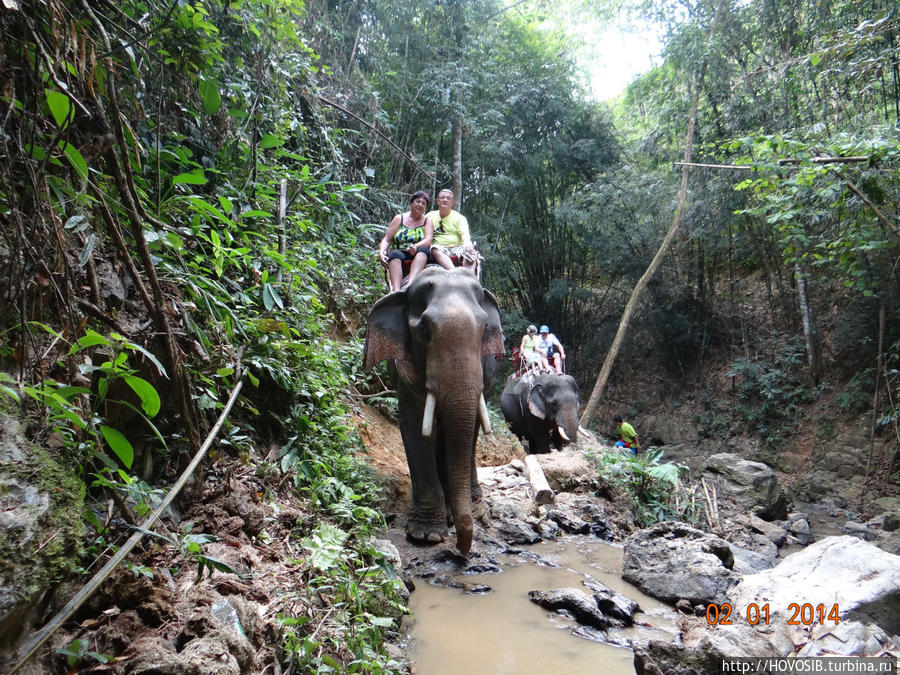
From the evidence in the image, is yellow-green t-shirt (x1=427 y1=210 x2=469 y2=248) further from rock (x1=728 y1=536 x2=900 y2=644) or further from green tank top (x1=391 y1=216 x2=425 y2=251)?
rock (x1=728 y1=536 x2=900 y2=644)

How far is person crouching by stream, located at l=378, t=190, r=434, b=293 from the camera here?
5355mm

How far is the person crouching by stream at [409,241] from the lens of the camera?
536cm

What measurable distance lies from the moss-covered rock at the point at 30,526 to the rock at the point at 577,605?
270 cm

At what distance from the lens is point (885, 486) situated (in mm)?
10336

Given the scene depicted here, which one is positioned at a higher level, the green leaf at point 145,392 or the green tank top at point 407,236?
the green tank top at point 407,236

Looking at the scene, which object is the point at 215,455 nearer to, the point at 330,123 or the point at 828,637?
the point at 828,637

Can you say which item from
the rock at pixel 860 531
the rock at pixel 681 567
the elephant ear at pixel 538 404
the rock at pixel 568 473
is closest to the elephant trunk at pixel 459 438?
the rock at pixel 681 567

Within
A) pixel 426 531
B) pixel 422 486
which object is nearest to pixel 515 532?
pixel 426 531

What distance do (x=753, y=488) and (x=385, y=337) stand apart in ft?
23.3

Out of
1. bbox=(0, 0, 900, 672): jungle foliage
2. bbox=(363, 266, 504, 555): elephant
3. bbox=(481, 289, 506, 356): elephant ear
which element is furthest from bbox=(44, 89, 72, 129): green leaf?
bbox=(481, 289, 506, 356): elephant ear

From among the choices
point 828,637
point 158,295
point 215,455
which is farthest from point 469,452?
point 158,295

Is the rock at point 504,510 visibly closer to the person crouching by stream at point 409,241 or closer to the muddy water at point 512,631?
the muddy water at point 512,631

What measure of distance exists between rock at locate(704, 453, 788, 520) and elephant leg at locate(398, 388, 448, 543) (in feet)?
19.7

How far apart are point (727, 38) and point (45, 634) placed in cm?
1791
